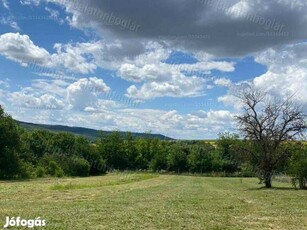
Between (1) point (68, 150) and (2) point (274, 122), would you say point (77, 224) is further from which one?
(1) point (68, 150)

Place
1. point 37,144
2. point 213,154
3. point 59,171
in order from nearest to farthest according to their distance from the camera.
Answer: point 59,171 < point 37,144 < point 213,154

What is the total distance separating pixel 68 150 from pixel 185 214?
400ft

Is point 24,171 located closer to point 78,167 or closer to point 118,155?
point 78,167

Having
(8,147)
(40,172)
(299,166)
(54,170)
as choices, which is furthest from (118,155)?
(299,166)

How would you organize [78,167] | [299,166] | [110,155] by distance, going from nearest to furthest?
[299,166] → [78,167] → [110,155]

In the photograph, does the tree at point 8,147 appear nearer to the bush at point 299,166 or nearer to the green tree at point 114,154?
the bush at point 299,166

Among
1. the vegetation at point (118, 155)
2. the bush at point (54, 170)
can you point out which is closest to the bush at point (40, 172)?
the vegetation at point (118, 155)

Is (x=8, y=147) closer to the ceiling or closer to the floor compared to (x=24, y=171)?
closer to the ceiling

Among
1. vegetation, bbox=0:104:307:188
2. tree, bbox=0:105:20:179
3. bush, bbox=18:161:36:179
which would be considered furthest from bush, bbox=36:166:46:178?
tree, bbox=0:105:20:179

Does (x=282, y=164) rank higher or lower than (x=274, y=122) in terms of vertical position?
lower

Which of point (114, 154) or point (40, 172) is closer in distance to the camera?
point (40, 172)

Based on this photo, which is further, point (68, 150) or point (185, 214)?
point (68, 150)

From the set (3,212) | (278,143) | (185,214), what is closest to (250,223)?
(185,214)

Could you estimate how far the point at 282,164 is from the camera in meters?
56.9
